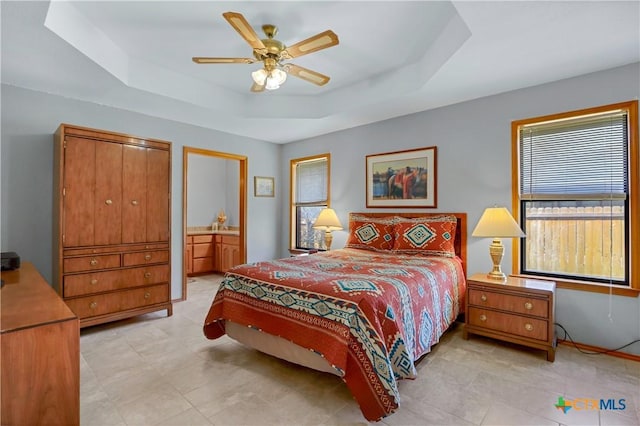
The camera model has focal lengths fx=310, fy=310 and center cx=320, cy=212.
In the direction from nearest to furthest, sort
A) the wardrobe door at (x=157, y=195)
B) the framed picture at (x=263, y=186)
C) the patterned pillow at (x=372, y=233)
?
the wardrobe door at (x=157, y=195), the patterned pillow at (x=372, y=233), the framed picture at (x=263, y=186)

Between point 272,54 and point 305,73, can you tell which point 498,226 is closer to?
point 305,73

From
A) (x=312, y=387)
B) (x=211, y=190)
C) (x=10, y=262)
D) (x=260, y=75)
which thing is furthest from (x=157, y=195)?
(x=211, y=190)

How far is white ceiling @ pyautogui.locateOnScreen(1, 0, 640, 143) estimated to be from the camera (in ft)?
6.72

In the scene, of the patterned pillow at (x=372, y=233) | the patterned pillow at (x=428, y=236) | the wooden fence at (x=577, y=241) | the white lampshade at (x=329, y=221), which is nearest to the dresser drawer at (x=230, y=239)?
the white lampshade at (x=329, y=221)

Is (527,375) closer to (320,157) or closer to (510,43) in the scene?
(510,43)

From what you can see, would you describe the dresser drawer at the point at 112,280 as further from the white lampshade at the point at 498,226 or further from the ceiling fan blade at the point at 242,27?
the white lampshade at the point at 498,226

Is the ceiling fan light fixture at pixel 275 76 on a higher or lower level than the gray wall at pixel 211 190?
higher

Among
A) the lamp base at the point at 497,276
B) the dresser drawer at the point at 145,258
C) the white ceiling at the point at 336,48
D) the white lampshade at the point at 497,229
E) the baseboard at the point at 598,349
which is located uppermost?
the white ceiling at the point at 336,48

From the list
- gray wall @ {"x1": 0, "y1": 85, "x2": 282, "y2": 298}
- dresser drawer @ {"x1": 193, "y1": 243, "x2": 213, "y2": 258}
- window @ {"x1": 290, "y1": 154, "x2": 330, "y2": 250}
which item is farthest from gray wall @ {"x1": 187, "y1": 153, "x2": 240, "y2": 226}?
gray wall @ {"x1": 0, "y1": 85, "x2": 282, "y2": 298}

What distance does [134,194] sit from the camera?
323 centimetres

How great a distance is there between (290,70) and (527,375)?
2.85m

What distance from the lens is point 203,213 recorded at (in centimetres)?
627

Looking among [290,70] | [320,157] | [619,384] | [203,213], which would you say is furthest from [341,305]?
[203,213]

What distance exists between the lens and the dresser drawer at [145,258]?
3170mm
